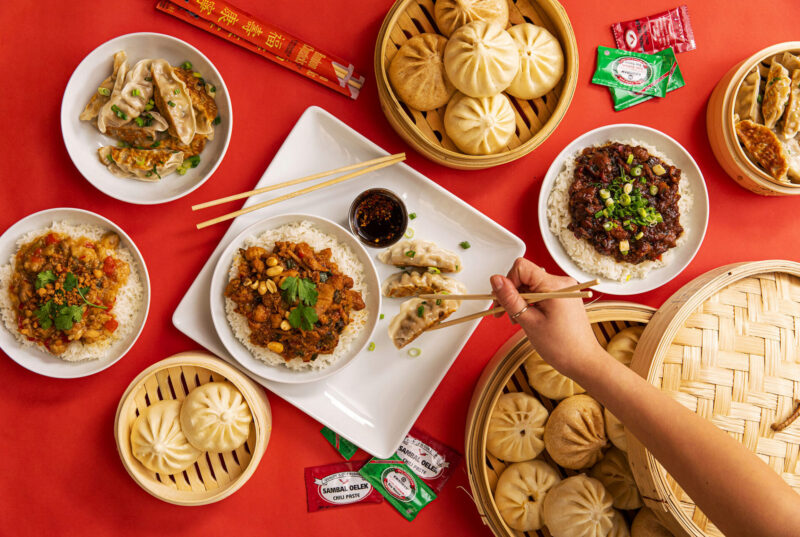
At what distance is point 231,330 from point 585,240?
7.25 ft

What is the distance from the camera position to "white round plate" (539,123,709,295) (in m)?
3.17

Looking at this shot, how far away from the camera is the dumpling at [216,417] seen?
2799 mm

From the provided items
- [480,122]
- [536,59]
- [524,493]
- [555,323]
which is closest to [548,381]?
[524,493]

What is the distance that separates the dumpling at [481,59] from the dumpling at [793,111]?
1796 millimetres

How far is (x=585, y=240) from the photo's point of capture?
3148 millimetres

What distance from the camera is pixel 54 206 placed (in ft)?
10.4

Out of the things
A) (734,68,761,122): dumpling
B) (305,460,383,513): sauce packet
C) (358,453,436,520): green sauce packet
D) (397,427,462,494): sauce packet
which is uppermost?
(734,68,761,122): dumpling

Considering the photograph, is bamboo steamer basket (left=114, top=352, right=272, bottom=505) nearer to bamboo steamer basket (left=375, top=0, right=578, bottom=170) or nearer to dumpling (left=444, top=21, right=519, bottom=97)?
bamboo steamer basket (left=375, top=0, right=578, bottom=170)

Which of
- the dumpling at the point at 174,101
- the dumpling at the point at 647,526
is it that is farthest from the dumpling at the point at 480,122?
the dumpling at the point at 647,526

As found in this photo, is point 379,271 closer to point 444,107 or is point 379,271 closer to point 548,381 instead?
point 444,107

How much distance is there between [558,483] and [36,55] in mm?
4062

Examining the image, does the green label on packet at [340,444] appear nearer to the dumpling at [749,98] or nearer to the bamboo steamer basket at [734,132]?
the bamboo steamer basket at [734,132]

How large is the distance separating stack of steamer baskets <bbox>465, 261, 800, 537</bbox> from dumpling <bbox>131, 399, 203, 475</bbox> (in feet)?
5.29

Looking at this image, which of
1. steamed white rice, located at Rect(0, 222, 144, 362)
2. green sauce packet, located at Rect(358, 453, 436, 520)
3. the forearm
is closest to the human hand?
the forearm
